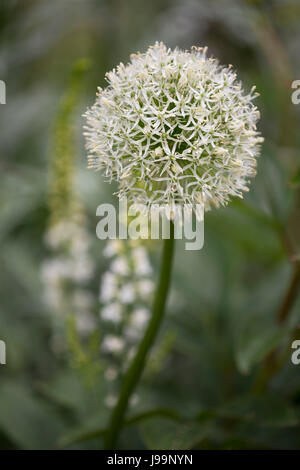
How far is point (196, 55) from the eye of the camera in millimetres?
770

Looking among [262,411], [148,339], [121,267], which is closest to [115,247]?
[121,267]

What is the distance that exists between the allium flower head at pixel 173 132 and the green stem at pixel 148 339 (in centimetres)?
8

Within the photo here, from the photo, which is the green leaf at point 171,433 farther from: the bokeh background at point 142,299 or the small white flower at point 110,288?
the small white flower at point 110,288

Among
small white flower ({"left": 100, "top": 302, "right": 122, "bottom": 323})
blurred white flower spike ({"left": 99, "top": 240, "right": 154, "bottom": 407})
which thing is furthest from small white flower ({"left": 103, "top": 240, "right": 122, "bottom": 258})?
small white flower ({"left": 100, "top": 302, "right": 122, "bottom": 323})

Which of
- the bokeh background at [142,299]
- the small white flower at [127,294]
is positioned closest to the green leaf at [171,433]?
the bokeh background at [142,299]

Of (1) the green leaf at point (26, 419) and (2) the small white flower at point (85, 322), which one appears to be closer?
(1) the green leaf at point (26, 419)

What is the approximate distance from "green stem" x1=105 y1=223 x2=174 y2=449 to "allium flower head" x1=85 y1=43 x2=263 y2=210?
75 mm

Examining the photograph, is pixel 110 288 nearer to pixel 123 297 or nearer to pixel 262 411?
pixel 123 297

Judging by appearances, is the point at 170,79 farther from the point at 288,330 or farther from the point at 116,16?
the point at 116,16

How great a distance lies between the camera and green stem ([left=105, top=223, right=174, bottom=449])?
713mm

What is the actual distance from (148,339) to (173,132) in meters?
0.32

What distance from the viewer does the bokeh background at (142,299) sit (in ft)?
2.97

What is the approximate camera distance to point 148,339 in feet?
2.42
